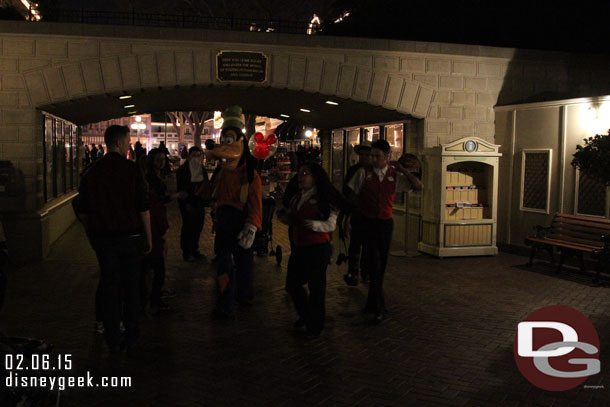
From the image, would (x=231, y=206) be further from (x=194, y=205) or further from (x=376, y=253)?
(x=194, y=205)

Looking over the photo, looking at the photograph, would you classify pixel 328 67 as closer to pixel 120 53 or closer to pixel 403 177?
pixel 120 53

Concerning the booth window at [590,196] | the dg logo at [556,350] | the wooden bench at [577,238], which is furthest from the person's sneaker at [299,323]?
the booth window at [590,196]

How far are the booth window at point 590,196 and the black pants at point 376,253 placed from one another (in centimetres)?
504

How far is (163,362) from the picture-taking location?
16.2 feet

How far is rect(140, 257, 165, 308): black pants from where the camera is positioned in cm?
616

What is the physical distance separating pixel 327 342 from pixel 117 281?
80.0 inches

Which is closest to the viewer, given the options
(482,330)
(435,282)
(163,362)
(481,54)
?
(163,362)

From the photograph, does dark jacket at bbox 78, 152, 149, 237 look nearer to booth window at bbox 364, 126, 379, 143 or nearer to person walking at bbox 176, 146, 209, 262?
person walking at bbox 176, 146, 209, 262

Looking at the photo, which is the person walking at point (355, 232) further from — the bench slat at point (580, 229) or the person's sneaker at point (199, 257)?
the bench slat at point (580, 229)

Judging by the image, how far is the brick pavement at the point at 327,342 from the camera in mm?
4328

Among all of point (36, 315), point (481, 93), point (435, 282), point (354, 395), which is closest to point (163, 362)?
point (354, 395)

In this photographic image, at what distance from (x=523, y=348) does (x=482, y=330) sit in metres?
0.61

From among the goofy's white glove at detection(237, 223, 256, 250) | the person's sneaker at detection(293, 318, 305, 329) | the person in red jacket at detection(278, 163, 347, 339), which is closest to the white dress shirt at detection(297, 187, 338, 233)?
the person in red jacket at detection(278, 163, 347, 339)

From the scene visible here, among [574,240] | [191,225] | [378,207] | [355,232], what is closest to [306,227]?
[378,207]
